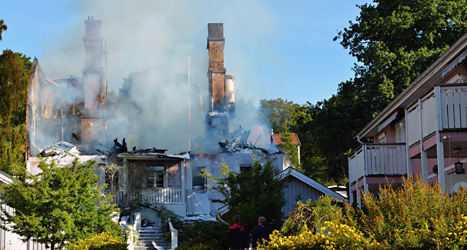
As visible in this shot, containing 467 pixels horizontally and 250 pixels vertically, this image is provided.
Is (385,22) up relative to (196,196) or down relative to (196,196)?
up

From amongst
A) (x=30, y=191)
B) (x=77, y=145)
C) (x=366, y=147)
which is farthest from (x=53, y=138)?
(x=366, y=147)

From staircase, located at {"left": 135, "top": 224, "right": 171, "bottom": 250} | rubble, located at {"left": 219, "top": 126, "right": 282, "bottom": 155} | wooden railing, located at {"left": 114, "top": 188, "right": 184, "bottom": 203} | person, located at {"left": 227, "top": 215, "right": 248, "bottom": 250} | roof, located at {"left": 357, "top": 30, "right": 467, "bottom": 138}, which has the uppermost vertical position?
roof, located at {"left": 357, "top": 30, "right": 467, "bottom": 138}

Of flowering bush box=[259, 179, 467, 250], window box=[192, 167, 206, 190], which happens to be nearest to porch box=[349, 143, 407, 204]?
flowering bush box=[259, 179, 467, 250]

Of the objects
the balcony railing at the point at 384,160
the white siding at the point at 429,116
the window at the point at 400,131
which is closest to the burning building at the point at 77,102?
the window at the point at 400,131

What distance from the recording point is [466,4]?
36781mm

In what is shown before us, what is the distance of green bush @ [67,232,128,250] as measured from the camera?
23.2 metres

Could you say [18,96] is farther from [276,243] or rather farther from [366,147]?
[276,243]

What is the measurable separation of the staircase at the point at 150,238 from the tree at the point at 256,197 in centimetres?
990

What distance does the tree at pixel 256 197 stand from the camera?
24141mm

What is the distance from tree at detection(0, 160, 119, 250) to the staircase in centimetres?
878

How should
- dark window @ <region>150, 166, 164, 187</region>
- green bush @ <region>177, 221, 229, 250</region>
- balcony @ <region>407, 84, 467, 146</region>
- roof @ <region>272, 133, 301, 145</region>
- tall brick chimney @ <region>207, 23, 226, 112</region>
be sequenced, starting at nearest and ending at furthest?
1. balcony @ <region>407, 84, 467, 146</region>
2. green bush @ <region>177, 221, 229, 250</region>
3. dark window @ <region>150, 166, 164, 187</region>
4. tall brick chimney @ <region>207, 23, 226, 112</region>
5. roof @ <region>272, 133, 301, 145</region>

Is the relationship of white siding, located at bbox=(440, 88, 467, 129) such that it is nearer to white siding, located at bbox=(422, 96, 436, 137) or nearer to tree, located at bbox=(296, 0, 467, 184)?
white siding, located at bbox=(422, 96, 436, 137)

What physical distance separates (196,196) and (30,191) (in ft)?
55.3

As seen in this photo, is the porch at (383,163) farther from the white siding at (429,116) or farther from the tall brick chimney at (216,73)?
the tall brick chimney at (216,73)
